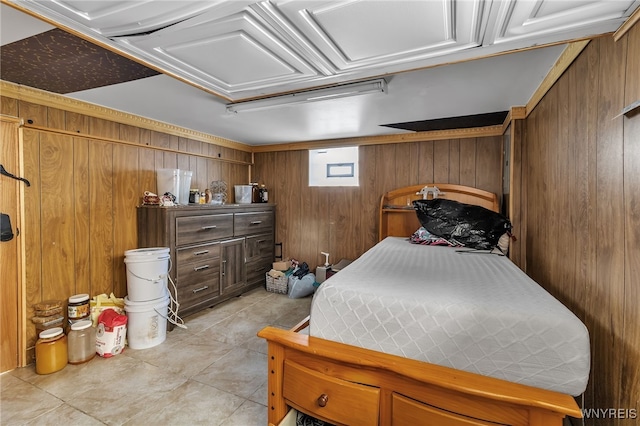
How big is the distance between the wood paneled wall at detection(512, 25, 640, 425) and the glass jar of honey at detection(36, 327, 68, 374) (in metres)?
3.41

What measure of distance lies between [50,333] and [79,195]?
1189mm

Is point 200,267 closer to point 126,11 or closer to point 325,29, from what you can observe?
point 126,11

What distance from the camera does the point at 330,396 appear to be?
1300mm

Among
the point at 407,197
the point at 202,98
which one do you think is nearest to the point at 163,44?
the point at 202,98

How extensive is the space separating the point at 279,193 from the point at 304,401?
139 inches

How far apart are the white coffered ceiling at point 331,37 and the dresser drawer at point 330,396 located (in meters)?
1.57

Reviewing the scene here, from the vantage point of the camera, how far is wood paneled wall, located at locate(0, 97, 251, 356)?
Result: 233 centimetres

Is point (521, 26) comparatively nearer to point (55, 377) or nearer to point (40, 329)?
point (55, 377)

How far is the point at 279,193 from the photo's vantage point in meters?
4.61

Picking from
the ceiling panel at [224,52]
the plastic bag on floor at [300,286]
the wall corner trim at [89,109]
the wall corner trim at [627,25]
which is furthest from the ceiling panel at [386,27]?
the plastic bag on floor at [300,286]

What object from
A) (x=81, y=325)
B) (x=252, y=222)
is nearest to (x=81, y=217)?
(x=81, y=325)

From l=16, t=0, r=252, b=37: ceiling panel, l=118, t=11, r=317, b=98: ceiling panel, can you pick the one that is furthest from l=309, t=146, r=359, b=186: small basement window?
l=16, t=0, r=252, b=37: ceiling panel

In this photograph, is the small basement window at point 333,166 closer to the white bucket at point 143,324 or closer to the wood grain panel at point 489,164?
the wood grain panel at point 489,164

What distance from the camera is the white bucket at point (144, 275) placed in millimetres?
2572
